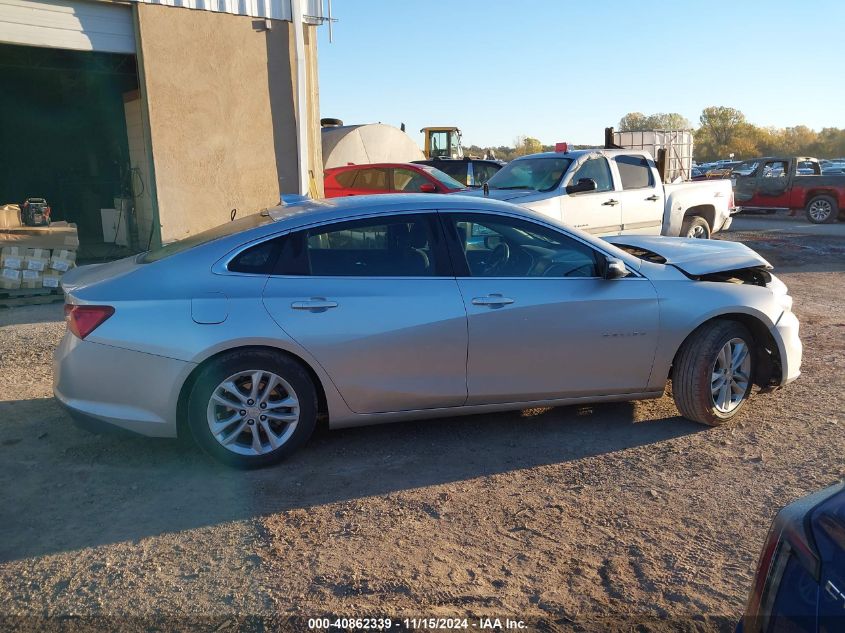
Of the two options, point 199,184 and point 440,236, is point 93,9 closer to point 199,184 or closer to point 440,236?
point 199,184

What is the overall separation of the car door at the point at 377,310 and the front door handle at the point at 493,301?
11 centimetres

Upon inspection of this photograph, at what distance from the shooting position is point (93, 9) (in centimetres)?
974

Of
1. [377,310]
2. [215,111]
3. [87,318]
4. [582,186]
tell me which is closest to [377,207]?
[377,310]

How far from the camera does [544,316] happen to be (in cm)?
450

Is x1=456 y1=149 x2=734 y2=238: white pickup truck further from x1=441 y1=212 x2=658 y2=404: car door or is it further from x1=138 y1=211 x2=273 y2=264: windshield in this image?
x1=138 y1=211 x2=273 y2=264: windshield

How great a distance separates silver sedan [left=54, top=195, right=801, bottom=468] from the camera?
405 cm

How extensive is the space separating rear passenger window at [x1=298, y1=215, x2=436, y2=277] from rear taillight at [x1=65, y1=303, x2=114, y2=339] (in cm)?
113

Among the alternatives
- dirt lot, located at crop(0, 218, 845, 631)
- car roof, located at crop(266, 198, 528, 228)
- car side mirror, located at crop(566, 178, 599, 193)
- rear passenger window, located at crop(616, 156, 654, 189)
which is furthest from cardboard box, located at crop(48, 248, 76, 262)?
rear passenger window, located at crop(616, 156, 654, 189)

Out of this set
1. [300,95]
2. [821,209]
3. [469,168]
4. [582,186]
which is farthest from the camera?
[821,209]

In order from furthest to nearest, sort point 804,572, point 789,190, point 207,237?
point 789,190, point 207,237, point 804,572

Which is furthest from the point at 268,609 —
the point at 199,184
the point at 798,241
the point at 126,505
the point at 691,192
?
the point at 798,241

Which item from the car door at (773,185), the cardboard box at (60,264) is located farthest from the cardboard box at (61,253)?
the car door at (773,185)

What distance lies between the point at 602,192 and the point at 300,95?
4867 mm

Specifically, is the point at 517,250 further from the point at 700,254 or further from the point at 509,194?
the point at 509,194
